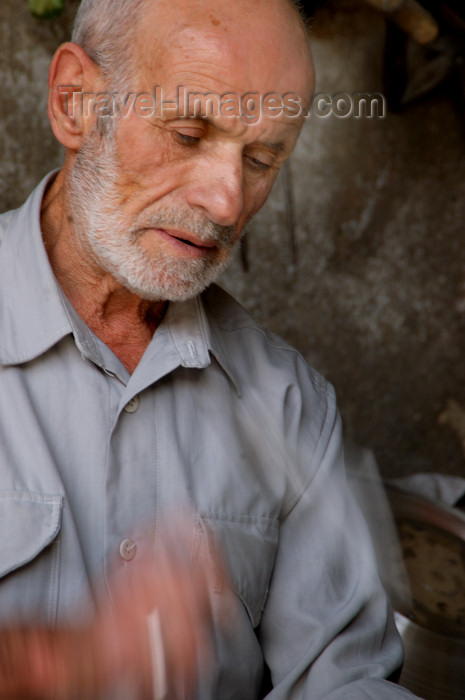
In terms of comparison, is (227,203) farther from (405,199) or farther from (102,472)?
(405,199)

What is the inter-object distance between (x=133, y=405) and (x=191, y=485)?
0.19 meters

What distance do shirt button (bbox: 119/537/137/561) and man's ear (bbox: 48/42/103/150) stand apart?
77 cm

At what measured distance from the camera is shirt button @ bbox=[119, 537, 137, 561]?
149 centimetres

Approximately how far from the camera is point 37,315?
1.56 m

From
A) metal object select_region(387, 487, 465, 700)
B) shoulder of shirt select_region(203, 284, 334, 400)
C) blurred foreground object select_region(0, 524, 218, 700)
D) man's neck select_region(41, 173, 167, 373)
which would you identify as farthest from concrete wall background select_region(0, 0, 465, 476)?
blurred foreground object select_region(0, 524, 218, 700)

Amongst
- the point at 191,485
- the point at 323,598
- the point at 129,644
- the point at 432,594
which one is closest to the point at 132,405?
the point at 191,485

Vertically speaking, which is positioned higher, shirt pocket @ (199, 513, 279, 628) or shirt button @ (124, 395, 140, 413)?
shirt button @ (124, 395, 140, 413)

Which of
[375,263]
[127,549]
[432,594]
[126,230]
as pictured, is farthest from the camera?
[375,263]

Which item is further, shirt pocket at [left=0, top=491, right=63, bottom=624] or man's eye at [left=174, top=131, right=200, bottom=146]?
man's eye at [left=174, top=131, right=200, bottom=146]

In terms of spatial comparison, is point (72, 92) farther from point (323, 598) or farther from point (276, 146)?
point (323, 598)

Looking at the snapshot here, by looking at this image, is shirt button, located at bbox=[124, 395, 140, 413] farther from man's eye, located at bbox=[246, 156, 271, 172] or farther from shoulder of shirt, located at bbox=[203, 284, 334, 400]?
man's eye, located at bbox=[246, 156, 271, 172]

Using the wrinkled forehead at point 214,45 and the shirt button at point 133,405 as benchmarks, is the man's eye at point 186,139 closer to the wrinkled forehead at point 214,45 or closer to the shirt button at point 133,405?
the wrinkled forehead at point 214,45

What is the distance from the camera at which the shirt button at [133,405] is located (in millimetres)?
1570

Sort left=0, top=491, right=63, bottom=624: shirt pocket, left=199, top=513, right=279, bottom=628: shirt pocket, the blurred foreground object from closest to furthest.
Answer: the blurred foreground object, left=0, top=491, right=63, bottom=624: shirt pocket, left=199, top=513, right=279, bottom=628: shirt pocket
